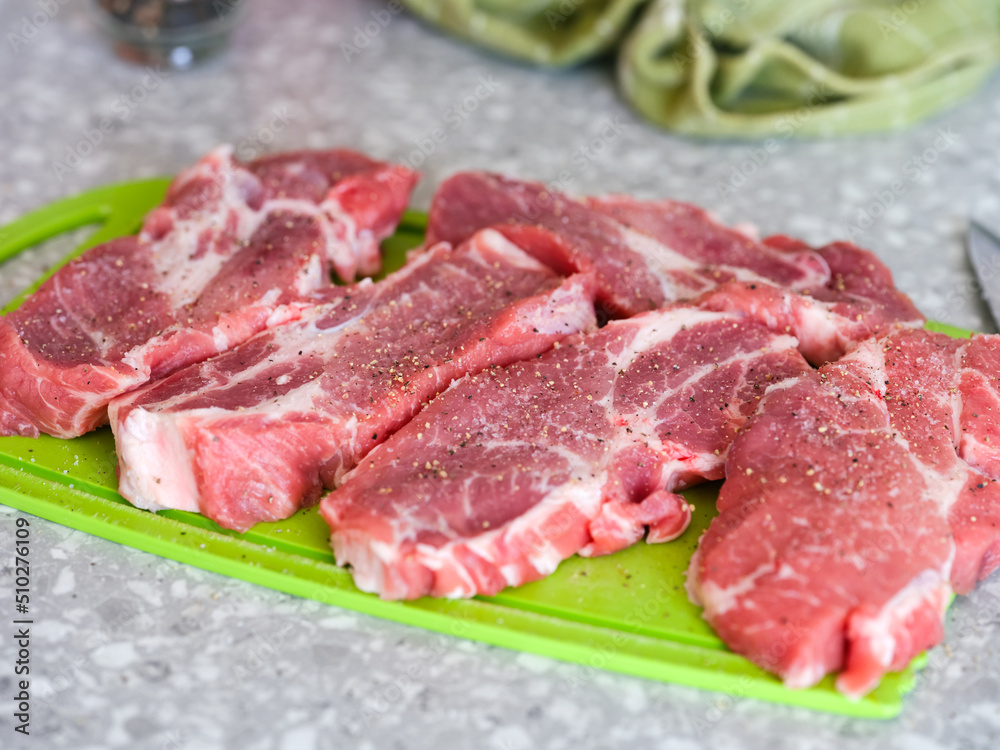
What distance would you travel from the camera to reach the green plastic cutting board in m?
2.53

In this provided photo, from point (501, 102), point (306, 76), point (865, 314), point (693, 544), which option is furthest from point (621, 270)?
point (306, 76)

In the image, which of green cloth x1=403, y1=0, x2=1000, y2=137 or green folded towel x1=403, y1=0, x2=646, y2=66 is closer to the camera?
green cloth x1=403, y1=0, x2=1000, y2=137

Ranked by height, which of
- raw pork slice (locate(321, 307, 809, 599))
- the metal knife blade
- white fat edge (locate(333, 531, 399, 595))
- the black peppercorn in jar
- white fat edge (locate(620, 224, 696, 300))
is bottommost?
white fat edge (locate(333, 531, 399, 595))

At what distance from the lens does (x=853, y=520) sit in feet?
Result: 8.53

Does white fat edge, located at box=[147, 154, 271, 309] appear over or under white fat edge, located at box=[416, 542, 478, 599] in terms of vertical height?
over

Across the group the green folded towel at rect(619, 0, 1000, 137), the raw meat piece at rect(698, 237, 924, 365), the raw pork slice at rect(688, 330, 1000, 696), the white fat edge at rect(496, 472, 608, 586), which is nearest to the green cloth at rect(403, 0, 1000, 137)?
the green folded towel at rect(619, 0, 1000, 137)

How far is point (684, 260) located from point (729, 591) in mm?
1449

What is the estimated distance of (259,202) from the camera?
3773 millimetres

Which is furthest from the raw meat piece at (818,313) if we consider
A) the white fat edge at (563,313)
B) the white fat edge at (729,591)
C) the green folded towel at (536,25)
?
the green folded towel at (536,25)

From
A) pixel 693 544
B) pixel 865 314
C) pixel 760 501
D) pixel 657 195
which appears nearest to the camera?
pixel 760 501

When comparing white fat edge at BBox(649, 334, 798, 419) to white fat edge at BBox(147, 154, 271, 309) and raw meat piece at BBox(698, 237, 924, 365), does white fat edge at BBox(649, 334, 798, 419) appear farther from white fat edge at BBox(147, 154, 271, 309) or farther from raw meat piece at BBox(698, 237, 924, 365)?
white fat edge at BBox(147, 154, 271, 309)

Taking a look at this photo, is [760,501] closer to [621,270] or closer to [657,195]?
[621,270]

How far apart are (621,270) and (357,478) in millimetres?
1300

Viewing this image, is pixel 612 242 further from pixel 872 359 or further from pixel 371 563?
pixel 371 563
